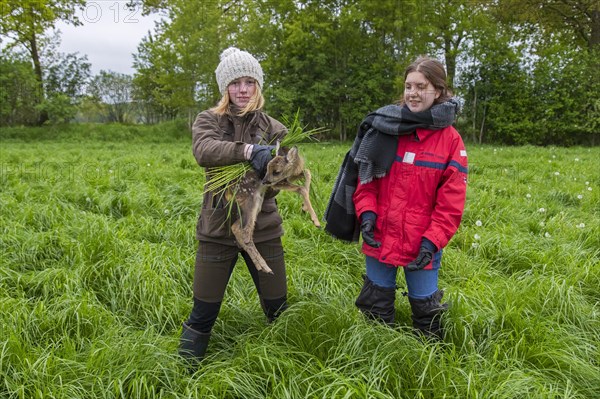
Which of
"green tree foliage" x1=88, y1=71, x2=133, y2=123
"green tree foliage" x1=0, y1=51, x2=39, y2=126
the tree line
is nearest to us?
the tree line

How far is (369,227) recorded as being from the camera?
2.31 metres

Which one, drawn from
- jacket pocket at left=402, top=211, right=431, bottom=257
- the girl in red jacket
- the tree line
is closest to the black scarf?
the girl in red jacket

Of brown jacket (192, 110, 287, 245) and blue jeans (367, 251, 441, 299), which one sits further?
blue jeans (367, 251, 441, 299)

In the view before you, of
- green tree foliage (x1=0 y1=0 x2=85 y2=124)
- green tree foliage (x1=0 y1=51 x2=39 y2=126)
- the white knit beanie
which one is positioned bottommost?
the white knit beanie

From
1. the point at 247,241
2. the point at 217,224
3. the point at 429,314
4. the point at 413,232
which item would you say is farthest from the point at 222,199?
the point at 429,314

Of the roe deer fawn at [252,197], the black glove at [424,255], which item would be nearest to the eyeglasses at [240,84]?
the roe deer fawn at [252,197]

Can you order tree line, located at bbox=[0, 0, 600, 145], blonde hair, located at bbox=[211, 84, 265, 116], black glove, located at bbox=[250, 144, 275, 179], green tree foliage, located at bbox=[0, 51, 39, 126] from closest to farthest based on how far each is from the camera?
black glove, located at bbox=[250, 144, 275, 179] < blonde hair, located at bbox=[211, 84, 265, 116] < tree line, located at bbox=[0, 0, 600, 145] < green tree foliage, located at bbox=[0, 51, 39, 126]

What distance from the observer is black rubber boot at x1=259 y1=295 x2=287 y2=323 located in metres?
2.61

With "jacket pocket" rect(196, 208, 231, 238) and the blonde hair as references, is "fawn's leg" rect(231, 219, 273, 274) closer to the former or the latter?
"jacket pocket" rect(196, 208, 231, 238)

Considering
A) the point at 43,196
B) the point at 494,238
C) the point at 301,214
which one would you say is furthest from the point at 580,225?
the point at 43,196

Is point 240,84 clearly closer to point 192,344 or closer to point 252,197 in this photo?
point 252,197

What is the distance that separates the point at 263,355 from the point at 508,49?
1847 cm

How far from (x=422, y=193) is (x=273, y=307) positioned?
111 centimetres

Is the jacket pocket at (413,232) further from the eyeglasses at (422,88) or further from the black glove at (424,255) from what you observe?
the eyeglasses at (422,88)
